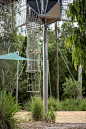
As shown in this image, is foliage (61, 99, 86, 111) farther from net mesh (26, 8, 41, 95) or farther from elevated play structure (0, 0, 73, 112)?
net mesh (26, 8, 41, 95)

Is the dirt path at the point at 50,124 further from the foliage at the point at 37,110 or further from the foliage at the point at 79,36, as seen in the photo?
the foliage at the point at 79,36

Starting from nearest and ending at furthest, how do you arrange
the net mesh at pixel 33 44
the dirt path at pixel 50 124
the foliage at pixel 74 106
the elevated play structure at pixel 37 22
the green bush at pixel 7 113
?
1. the green bush at pixel 7 113
2. the dirt path at pixel 50 124
3. the elevated play structure at pixel 37 22
4. the net mesh at pixel 33 44
5. the foliage at pixel 74 106

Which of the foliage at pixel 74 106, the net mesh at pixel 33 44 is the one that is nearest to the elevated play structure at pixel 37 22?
the net mesh at pixel 33 44

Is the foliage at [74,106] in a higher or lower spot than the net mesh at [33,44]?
lower

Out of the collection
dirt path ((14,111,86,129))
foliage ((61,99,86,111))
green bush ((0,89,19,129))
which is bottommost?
foliage ((61,99,86,111))

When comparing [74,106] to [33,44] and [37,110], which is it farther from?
[37,110]

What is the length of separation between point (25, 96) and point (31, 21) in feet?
15.4

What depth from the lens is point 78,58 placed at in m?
1.79

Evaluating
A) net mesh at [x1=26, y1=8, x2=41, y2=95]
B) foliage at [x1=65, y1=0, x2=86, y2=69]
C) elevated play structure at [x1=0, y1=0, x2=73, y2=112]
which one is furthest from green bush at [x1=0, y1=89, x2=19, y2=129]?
net mesh at [x1=26, y1=8, x2=41, y2=95]

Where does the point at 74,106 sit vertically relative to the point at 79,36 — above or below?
below

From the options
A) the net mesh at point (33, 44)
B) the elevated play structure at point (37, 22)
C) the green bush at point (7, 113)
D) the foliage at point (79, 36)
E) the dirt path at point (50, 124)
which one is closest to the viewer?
the foliage at point (79, 36)

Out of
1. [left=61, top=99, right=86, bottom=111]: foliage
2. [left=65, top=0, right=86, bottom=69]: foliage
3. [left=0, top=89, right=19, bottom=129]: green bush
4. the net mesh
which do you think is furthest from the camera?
[left=61, top=99, right=86, bottom=111]: foliage

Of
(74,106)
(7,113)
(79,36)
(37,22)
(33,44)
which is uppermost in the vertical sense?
(37,22)

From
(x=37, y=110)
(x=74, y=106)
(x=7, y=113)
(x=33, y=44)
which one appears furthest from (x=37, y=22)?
(x=74, y=106)
